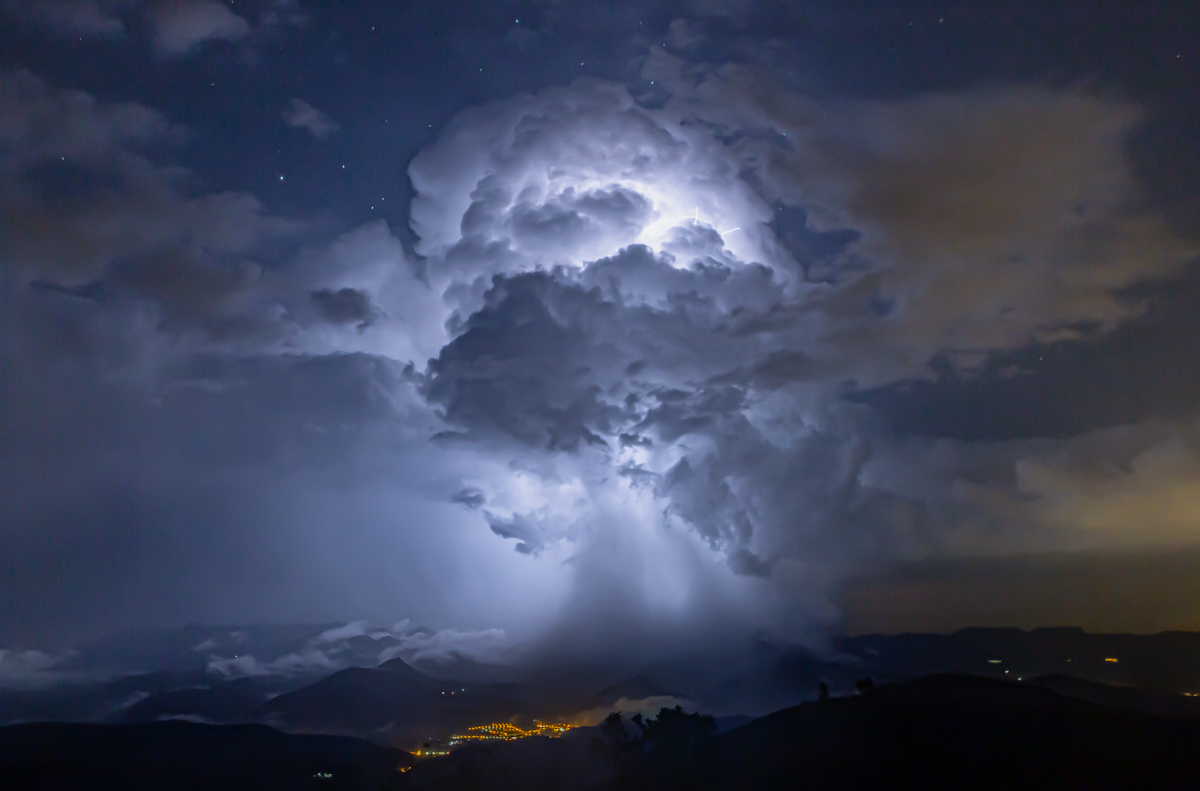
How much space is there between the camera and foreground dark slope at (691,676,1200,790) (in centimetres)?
12044

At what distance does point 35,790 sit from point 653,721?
6208 inches

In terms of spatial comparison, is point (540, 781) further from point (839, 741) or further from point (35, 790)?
point (35, 790)

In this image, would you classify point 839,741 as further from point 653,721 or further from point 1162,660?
point 1162,660

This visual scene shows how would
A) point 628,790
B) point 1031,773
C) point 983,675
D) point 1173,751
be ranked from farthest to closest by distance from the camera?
point 983,675
point 628,790
point 1031,773
point 1173,751

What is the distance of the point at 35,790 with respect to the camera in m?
198

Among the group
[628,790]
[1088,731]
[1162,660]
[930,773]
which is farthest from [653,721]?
[1162,660]

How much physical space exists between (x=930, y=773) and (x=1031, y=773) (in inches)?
655

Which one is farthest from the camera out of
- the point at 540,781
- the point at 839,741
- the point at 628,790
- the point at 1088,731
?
the point at 540,781

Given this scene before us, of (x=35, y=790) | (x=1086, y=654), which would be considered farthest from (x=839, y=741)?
(x=35, y=790)

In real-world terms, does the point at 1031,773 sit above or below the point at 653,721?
below

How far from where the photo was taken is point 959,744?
147 meters

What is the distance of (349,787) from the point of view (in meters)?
198

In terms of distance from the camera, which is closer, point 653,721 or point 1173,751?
point 1173,751

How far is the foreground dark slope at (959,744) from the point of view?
12044 centimetres
